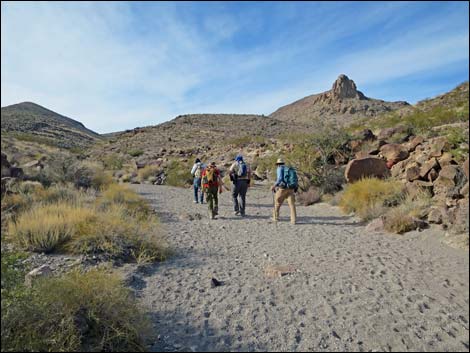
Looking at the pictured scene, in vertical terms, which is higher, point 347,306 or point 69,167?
point 69,167

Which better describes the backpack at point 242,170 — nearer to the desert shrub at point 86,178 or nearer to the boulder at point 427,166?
the boulder at point 427,166

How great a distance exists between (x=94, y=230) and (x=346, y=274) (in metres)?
4.41

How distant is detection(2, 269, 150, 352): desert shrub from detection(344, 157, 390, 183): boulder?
9.39 meters

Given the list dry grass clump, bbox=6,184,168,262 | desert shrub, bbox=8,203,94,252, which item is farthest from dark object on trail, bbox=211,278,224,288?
desert shrub, bbox=8,203,94,252

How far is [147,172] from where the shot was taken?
23312 mm

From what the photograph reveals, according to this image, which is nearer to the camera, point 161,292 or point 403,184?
point 161,292

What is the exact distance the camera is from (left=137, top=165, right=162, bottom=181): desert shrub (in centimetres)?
2284

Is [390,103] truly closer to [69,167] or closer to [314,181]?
[314,181]

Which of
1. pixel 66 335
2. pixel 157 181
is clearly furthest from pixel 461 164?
pixel 157 181

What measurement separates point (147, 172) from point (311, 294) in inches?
789

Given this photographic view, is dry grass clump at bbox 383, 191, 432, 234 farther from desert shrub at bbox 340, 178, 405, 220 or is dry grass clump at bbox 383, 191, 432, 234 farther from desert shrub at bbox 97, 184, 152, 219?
desert shrub at bbox 97, 184, 152, 219

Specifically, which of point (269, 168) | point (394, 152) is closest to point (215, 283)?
point (394, 152)

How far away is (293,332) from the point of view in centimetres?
373

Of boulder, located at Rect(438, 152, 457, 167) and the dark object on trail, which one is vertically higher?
boulder, located at Rect(438, 152, 457, 167)
